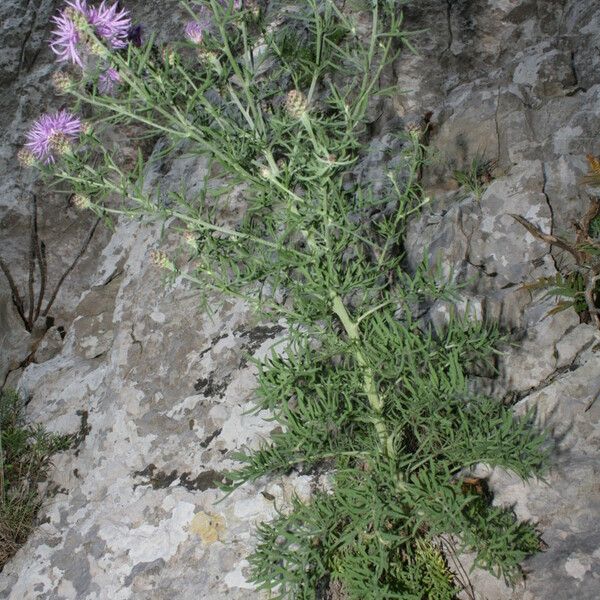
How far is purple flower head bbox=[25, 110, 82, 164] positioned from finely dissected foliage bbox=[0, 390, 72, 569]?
1.74 meters

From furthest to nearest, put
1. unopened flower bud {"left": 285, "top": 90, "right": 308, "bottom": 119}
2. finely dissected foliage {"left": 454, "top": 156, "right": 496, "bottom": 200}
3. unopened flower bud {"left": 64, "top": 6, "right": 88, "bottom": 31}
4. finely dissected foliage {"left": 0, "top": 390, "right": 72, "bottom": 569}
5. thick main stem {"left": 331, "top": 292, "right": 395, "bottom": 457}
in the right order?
finely dissected foliage {"left": 454, "top": 156, "right": 496, "bottom": 200}, finely dissected foliage {"left": 0, "top": 390, "right": 72, "bottom": 569}, thick main stem {"left": 331, "top": 292, "right": 395, "bottom": 457}, unopened flower bud {"left": 285, "top": 90, "right": 308, "bottom": 119}, unopened flower bud {"left": 64, "top": 6, "right": 88, "bottom": 31}

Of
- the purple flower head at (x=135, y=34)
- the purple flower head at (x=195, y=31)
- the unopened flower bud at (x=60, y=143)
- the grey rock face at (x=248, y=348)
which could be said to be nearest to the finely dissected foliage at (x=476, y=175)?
the grey rock face at (x=248, y=348)

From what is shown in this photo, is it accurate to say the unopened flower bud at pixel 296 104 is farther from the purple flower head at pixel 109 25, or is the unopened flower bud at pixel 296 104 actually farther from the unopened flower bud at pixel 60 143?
the unopened flower bud at pixel 60 143

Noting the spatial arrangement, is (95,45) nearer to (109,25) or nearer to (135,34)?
(109,25)

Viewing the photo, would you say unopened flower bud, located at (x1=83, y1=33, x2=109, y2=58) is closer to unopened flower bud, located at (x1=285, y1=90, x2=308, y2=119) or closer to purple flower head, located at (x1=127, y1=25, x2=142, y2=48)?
purple flower head, located at (x1=127, y1=25, x2=142, y2=48)

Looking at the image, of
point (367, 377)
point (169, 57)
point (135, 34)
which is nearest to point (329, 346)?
point (367, 377)

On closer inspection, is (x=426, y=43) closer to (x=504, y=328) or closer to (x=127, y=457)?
(x=504, y=328)

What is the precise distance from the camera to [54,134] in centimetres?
185

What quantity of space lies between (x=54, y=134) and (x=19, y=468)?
2024 millimetres

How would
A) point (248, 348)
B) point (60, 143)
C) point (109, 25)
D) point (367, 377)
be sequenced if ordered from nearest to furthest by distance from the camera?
point (109, 25) < point (60, 143) < point (367, 377) < point (248, 348)

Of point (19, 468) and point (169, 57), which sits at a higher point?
point (169, 57)

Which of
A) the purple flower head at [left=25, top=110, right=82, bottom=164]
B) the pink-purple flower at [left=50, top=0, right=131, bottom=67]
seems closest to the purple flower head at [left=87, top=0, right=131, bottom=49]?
the pink-purple flower at [left=50, top=0, right=131, bottom=67]

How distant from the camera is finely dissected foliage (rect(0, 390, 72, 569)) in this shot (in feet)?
8.99

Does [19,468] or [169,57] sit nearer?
[169,57]
